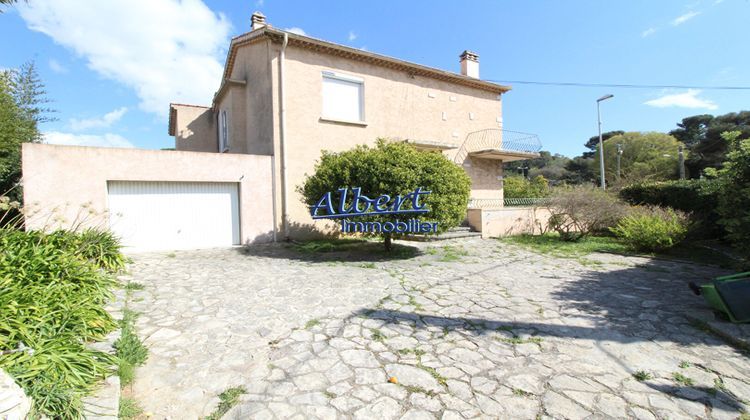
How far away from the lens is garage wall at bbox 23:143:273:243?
821 centimetres

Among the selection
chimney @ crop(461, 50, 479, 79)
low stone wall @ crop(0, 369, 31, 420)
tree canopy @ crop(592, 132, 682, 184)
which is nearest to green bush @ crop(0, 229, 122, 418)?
low stone wall @ crop(0, 369, 31, 420)

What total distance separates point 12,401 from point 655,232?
1186 centimetres

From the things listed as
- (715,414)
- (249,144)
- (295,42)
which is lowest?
(715,414)

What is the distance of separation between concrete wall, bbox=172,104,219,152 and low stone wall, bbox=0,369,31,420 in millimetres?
15224

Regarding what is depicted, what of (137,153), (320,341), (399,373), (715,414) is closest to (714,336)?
(715,414)

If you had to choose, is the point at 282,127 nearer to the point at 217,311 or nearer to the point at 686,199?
the point at 217,311

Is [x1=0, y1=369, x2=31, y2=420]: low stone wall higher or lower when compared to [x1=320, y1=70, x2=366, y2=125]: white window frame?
lower

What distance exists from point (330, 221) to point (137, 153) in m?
5.66

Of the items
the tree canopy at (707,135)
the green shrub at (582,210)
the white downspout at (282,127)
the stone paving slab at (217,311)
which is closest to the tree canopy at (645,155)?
the tree canopy at (707,135)

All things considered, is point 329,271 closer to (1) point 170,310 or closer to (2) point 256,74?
(1) point 170,310

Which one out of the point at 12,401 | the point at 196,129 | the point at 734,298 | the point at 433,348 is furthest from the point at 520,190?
the point at 12,401

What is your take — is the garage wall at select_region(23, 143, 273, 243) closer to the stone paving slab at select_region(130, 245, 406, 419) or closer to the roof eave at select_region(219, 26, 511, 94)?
the stone paving slab at select_region(130, 245, 406, 419)

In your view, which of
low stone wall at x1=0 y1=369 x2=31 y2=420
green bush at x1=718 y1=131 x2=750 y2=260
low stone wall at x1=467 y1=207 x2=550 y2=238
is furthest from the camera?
low stone wall at x1=467 y1=207 x2=550 y2=238

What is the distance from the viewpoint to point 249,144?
12.7 m
